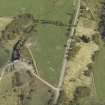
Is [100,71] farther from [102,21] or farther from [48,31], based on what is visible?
[48,31]

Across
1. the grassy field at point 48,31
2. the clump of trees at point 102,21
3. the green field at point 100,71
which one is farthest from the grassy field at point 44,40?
the green field at point 100,71

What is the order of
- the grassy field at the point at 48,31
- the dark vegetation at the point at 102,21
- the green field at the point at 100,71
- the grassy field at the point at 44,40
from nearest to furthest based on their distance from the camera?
the grassy field at the point at 44,40 → the green field at the point at 100,71 → the grassy field at the point at 48,31 → the dark vegetation at the point at 102,21

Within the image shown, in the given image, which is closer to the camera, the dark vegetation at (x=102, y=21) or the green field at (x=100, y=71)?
the green field at (x=100, y=71)

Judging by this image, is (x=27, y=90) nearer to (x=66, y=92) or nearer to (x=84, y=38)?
(x=66, y=92)

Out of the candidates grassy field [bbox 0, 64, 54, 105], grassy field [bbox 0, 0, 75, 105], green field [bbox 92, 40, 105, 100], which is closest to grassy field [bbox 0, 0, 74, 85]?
grassy field [bbox 0, 0, 75, 105]

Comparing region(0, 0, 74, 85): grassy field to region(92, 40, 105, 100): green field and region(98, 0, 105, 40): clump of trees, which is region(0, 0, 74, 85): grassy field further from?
region(92, 40, 105, 100): green field

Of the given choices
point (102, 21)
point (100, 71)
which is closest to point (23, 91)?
point (100, 71)

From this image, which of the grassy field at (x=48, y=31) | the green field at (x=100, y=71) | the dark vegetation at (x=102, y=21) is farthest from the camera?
the dark vegetation at (x=102, y=21)

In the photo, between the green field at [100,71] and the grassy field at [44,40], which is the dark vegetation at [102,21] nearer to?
the green field at [100,71]
